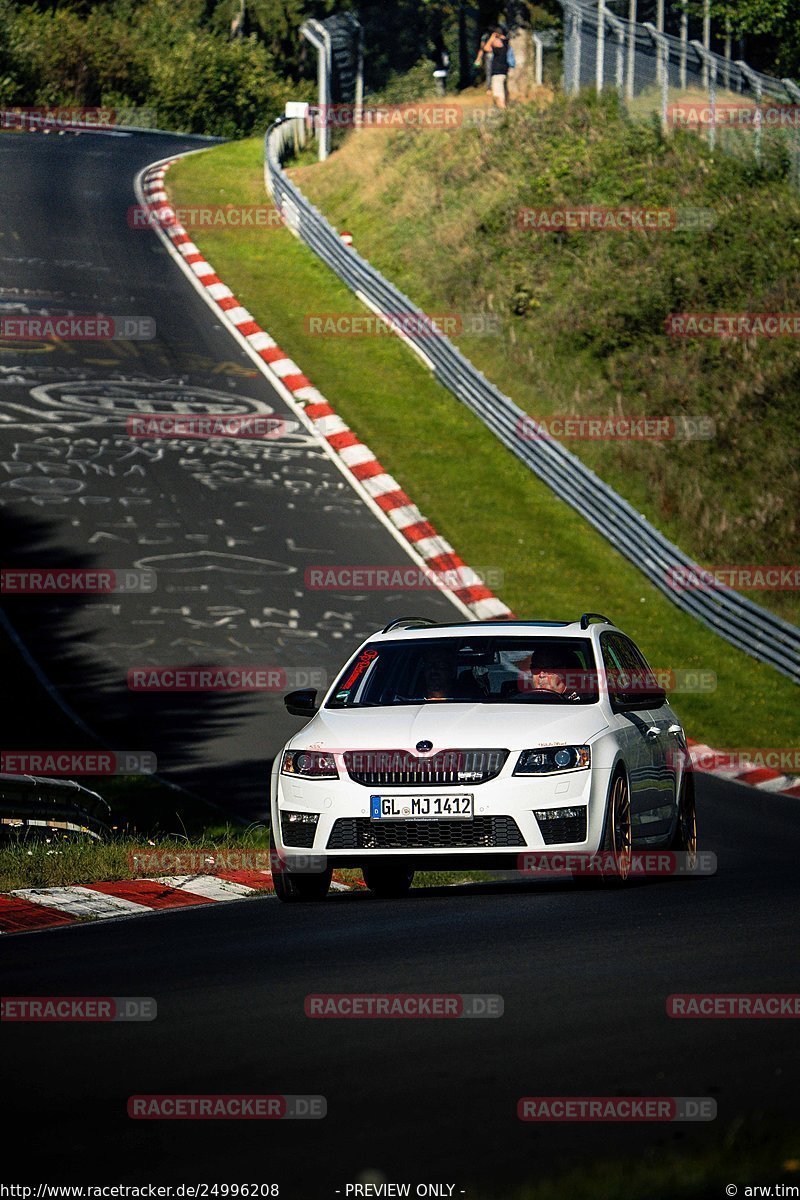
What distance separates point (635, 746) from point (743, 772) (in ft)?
26.5

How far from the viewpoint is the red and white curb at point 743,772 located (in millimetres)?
18344

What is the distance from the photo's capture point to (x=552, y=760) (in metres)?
10.4

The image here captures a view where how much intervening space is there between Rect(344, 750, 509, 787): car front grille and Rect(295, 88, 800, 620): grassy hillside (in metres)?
16.0

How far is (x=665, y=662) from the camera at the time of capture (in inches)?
906

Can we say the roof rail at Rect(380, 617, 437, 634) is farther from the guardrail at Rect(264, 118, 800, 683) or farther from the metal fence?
the metal fence

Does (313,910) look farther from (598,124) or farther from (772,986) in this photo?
(598,124)

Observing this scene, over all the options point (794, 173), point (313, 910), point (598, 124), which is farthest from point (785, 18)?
point (313, 910)

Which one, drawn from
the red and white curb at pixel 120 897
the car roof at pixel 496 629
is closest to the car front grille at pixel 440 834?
the red and white curb at pixel 120 897

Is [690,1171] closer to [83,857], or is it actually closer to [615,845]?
[615,845]

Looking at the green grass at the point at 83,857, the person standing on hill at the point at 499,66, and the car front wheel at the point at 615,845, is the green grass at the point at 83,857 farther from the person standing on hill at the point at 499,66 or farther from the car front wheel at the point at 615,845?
the person standing on hill at the point at 499,66

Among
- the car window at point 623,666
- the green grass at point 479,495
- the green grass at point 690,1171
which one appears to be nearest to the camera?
the green grass at point 690,1171

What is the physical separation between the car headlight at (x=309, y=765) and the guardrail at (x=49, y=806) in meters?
2.73

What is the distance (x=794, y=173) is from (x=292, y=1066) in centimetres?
3393

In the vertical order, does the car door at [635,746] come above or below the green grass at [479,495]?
above
